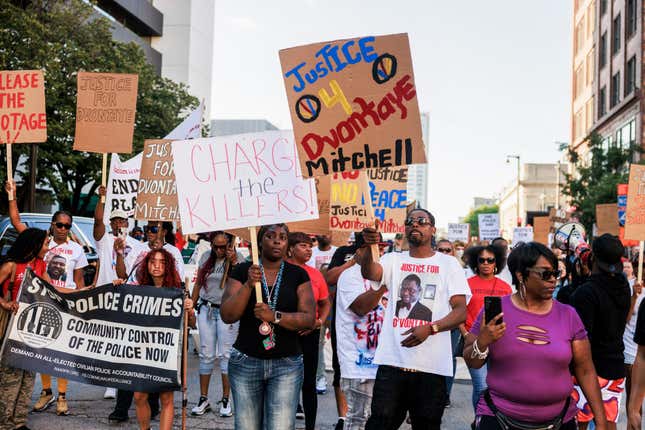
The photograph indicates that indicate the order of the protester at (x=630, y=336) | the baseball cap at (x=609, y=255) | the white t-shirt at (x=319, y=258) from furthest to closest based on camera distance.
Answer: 1. the white t-shirt at (x=319, y=258)
2. the protester at (x=630, y=336)
3. the baseball cap at (x=609, y=255)

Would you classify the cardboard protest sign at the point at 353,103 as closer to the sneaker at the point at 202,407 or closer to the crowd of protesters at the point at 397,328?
the crowd of protesters at the point at 397,328

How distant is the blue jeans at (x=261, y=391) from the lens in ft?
15.7

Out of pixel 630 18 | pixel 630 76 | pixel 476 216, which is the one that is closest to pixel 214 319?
pixel 630 76

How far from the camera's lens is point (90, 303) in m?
6.54

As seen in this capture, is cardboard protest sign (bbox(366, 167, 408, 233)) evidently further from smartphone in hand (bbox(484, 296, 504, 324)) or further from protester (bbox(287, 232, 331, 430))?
smartphone in hand (bbox(484, 296, 504, 324))

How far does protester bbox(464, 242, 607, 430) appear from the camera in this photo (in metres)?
3.80

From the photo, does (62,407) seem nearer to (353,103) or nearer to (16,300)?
(16,300)

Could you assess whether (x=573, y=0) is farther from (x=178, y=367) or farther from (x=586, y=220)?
(x=178, y=367)

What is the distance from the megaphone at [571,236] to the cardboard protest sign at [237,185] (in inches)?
166

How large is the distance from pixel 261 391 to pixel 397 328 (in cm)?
99

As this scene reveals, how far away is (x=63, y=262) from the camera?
785 cm

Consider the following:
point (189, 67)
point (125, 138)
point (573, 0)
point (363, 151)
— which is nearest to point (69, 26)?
point (125, 138)

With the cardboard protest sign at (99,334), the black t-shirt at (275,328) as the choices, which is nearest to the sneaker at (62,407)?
the cardboard protest sign at (99,334)

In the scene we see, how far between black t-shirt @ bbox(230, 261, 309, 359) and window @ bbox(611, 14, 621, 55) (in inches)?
1757
